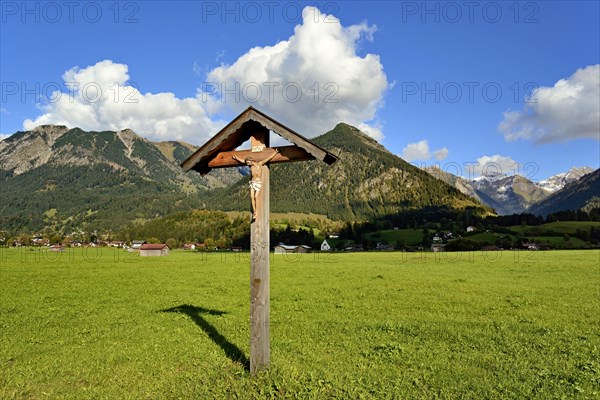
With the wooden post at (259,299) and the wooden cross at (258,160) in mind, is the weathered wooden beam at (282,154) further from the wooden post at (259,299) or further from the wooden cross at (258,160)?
the wooden post at (259,299)

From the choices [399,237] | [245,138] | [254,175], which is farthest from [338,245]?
[254,175]

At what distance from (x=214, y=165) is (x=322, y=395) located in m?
6.76

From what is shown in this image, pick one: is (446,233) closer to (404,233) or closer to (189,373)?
(404,233)

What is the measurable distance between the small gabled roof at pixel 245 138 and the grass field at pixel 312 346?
563cm

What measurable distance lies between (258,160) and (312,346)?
6.24 meters

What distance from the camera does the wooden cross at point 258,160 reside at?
983 cm

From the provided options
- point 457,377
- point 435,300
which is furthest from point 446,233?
point 457,377

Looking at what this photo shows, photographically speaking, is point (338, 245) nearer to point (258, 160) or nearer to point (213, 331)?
point (213, 331)

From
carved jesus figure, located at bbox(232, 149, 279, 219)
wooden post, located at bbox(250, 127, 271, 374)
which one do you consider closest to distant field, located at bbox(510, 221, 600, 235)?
carved jesus figure, located at bbox(232, 149, 279, 219)

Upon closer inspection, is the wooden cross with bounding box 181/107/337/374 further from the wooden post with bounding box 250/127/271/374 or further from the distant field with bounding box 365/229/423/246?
the distant field with bounding box 365/229/423/246

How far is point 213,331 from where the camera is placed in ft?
47.9

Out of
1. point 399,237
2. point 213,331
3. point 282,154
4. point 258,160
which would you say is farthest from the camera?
point 399,237

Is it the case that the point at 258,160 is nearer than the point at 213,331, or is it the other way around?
Result: the point at 258,160

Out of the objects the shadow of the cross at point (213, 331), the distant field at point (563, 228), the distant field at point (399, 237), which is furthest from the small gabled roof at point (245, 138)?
the distant field at point (563, 228)
